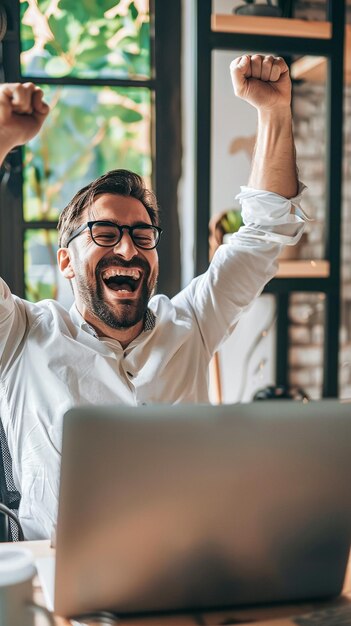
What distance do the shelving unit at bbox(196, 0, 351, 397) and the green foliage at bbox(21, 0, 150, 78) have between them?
351 millimetres

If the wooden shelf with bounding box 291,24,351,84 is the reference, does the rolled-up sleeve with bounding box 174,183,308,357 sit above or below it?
below

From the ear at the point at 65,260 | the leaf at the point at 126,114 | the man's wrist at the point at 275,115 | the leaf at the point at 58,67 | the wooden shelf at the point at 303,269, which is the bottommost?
the wooden shelf at the point at 303,269

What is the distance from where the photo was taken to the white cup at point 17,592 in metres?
0.81

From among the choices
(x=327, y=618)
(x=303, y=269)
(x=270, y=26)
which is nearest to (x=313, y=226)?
(x=303, y=269)

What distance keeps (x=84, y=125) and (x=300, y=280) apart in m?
0.99

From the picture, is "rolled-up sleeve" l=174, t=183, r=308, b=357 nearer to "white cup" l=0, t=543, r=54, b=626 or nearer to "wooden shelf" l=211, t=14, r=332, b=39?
"wooden shelf" l=211, t=14, r=332, b=39

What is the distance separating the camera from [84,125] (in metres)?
2.65

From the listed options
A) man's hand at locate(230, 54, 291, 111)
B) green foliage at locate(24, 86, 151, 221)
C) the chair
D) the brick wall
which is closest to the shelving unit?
the brick wall

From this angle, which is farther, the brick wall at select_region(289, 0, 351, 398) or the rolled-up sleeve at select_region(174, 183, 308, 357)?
the brick wall at select_region(289, 0, 351, 398)

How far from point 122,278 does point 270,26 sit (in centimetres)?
120

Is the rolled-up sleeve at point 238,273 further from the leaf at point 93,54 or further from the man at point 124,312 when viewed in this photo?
the leaf at point 93,54

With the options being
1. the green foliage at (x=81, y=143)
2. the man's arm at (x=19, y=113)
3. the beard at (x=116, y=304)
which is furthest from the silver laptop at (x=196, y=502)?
the green foliage at (x=81, y=143)

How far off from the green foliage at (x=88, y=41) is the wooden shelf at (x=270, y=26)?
0.38 metres

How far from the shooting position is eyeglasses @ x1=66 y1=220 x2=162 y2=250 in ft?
5.74
